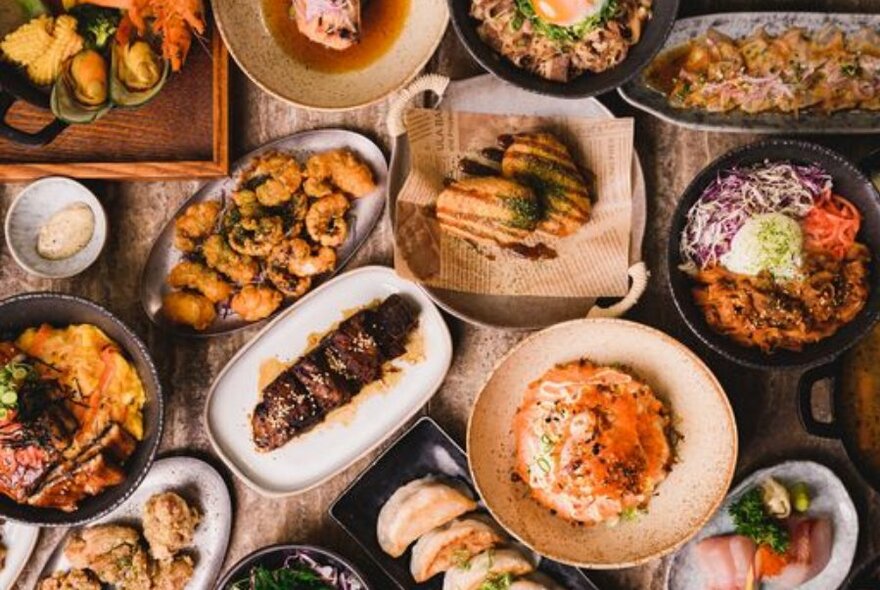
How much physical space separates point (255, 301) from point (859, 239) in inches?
99.1

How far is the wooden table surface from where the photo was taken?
4.08m

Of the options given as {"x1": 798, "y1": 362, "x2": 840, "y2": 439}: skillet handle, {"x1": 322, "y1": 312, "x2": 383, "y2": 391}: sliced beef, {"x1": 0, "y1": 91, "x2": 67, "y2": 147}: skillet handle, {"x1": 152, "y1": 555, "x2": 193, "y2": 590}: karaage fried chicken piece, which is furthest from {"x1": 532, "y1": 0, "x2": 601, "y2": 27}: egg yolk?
{"x1": 152, "y1": 555, "x2": 193, "y2": 590}: karaage fried chicken piece

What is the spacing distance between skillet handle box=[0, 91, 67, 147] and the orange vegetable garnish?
3016 mm

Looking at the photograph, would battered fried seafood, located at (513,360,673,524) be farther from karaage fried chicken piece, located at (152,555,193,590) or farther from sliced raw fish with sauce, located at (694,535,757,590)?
karaage fried chicken piece, located at (152,555,193,590)

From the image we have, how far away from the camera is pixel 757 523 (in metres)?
3.96

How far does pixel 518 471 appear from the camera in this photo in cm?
402

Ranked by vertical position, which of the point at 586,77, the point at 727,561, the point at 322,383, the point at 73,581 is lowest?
the point at 73,581

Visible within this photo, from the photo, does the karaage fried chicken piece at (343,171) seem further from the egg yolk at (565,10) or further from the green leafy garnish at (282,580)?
the green leafy garnish at (282,580)

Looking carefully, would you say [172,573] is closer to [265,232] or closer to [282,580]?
[282,580]

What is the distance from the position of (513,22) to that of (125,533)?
2.77 meters

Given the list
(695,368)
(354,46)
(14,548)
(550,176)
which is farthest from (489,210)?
(14,548)

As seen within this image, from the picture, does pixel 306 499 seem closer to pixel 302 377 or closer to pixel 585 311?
pixel 302 377

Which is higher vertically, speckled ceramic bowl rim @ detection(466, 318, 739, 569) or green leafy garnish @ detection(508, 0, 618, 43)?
green leafy garnish @ detection(508, 0, 618, 43)

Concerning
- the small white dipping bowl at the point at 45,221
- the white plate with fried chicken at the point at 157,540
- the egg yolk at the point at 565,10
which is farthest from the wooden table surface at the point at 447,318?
the egg yolk at the point at 565,10
